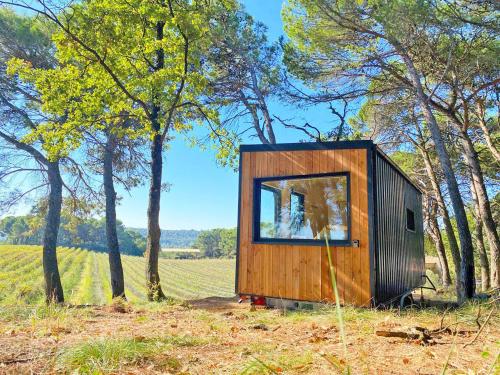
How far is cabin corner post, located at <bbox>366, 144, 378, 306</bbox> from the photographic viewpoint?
477 cm

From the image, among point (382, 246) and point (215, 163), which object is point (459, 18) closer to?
point (382, 246)

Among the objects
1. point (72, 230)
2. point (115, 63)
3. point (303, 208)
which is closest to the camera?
point (303, 208)

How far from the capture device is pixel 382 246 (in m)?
5.21

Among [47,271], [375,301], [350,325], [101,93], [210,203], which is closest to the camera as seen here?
[350,325]

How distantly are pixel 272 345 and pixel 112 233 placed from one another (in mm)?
7781

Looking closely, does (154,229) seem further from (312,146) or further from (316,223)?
(312,146)

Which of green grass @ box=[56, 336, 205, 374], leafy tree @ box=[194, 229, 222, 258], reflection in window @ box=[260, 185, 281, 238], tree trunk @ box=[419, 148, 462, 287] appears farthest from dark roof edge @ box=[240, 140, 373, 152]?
leafy tree @ box=[194, 229, 222, 258]

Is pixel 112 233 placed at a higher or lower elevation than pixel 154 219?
lower

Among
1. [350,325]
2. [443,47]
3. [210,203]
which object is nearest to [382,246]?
[350,325]

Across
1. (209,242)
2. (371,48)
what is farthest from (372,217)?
(209,242)

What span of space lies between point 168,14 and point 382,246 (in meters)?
6.23

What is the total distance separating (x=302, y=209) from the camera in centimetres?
548

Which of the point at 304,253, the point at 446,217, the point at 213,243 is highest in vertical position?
the point at 446,217

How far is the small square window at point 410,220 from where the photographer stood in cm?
734
